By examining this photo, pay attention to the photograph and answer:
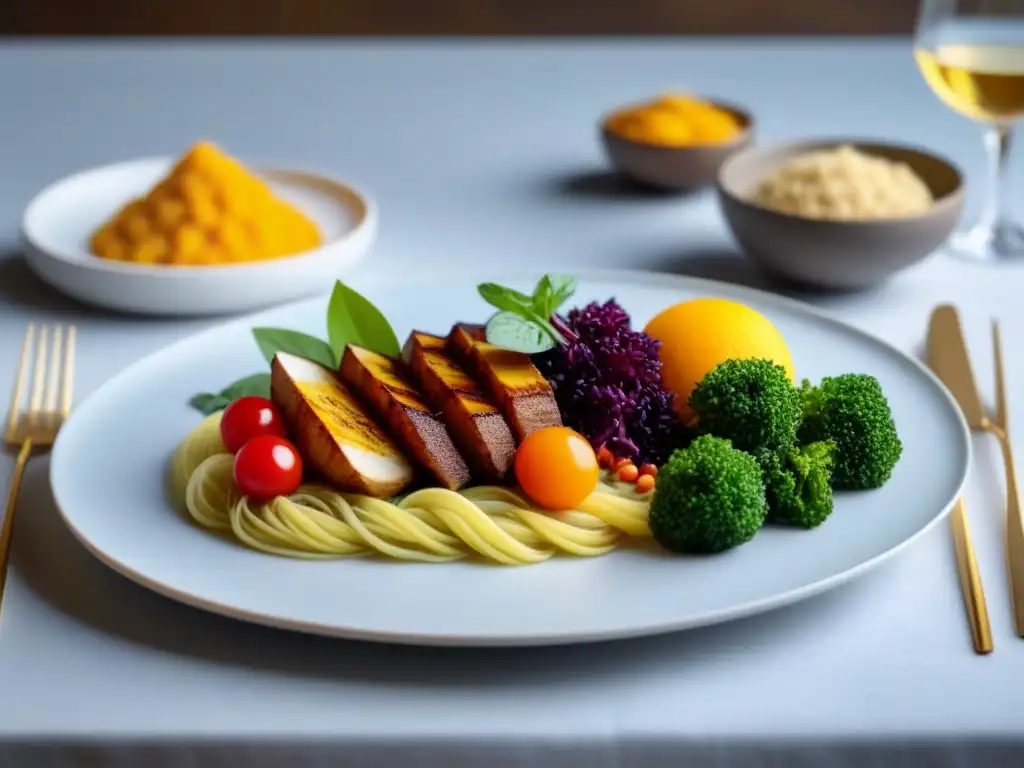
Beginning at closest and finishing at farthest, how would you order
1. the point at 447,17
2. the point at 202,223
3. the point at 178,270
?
the point at 178,270 → the point at 202,223 → the point at 447,17

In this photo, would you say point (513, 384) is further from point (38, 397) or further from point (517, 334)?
point (38, 397)

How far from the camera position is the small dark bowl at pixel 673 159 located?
3.99 m

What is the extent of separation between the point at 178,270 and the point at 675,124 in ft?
5.71

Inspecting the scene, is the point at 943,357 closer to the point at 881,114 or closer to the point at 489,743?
the point at 489,743

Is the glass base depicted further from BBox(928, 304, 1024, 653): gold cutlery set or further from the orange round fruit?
the orange round fruit

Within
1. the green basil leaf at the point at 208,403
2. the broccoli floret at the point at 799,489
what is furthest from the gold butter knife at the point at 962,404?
the green basil leaf at the point at 208,403

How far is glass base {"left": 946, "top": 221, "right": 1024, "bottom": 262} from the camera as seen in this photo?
3693 mm

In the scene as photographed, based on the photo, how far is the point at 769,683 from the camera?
1.89m

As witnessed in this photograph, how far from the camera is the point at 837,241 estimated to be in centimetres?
323

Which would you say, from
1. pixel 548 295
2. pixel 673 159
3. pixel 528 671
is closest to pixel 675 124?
pixel 673 159

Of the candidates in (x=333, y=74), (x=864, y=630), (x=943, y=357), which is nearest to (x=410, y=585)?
(x=864, y=630)

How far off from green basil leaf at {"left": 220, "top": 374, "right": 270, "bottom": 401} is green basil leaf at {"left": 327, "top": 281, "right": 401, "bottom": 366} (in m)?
0.16

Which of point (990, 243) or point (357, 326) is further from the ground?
point (357, 326)

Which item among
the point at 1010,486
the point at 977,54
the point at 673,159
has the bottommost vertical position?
the point at 673,159
